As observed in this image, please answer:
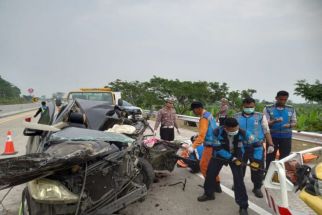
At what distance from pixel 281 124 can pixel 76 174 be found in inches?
159

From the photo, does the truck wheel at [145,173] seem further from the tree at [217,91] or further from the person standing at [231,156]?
the tree at [217,91]

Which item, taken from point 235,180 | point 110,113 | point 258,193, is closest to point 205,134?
point 235,180

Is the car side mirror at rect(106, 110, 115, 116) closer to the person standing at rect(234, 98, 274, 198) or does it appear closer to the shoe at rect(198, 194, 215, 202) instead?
the shoe at rect(198, 194, 215, 202)

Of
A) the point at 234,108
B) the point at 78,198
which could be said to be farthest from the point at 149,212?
the point at 234,108

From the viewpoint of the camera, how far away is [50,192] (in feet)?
8.95

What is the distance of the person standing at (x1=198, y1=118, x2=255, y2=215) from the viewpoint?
423cm

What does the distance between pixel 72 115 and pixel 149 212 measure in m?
1.78

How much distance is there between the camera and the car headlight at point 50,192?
269cm

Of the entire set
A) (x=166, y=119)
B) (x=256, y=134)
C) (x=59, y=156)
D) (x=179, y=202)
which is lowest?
(x=179, y=202)

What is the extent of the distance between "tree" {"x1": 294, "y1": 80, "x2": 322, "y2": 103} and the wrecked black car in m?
11.6

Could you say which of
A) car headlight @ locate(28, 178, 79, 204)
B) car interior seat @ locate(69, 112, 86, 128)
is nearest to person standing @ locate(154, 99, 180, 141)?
car interior seat @ locate(69, 112, 86, 128)

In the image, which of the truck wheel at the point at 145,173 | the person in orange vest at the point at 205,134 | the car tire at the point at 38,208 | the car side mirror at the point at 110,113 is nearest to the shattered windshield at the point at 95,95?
the car side mirror at the point at 110,113

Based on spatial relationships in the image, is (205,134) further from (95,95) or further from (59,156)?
(95,95)

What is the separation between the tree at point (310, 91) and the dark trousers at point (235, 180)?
10184mm
